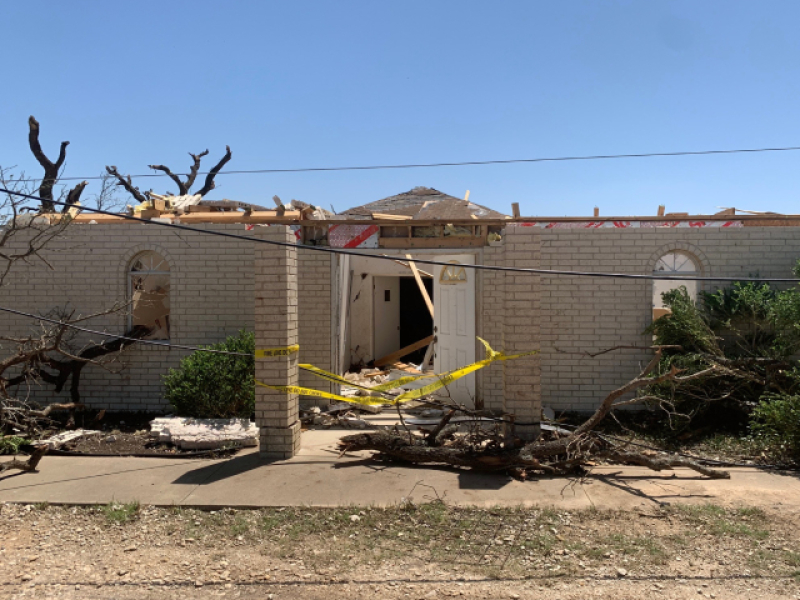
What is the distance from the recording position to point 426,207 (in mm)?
12500

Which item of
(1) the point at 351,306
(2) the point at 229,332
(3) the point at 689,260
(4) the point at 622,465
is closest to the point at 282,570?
(4) the point at 622,465

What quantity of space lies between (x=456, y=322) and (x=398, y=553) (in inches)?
202

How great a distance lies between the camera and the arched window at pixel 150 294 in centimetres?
888

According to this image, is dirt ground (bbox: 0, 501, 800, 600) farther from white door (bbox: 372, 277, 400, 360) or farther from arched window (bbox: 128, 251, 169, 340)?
white door (bbox: 372, 277, 400, 360)

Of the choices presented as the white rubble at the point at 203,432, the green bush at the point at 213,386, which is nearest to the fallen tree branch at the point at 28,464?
the white rubble at the point at 203,432

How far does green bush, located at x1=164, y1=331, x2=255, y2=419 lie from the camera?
748 cm

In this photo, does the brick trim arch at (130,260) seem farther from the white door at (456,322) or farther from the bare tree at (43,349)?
the white door at (456,322)

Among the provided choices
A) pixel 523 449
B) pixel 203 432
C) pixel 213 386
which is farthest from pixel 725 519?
pixel 213 386

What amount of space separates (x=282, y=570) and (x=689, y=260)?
24.0 feet

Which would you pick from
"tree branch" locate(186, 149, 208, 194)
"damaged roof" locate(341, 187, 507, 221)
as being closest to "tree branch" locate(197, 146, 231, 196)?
"tree branch" locate(186, 149, 208, 194)

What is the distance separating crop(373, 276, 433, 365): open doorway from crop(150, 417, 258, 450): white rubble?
246 inches

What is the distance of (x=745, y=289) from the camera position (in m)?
7.65

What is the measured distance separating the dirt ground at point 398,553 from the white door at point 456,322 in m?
3.90

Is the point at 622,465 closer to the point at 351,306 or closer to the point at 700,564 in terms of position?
the point at 700,564
